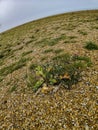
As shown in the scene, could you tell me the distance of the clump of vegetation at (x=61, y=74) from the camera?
1127cm

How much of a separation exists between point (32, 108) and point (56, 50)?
723 centimetres

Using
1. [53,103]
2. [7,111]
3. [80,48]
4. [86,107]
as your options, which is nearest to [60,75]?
[53,103]

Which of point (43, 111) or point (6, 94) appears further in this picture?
point (6, 94)

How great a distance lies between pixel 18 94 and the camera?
11.9 m

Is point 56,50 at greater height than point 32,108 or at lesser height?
greater

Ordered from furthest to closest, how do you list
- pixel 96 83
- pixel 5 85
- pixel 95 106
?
pixel 5 85 < pixel 96 83 < pixel 95 106

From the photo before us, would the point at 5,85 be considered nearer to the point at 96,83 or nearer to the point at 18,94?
the point at 18,94

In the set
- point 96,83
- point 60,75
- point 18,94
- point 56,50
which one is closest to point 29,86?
point 18,94

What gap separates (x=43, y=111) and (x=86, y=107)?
2.06 meters

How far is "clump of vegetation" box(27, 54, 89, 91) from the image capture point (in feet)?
37.0

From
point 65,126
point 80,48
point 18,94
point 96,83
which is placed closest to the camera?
point 65,126

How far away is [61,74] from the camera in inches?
460

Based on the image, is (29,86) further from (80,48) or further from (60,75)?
(80,48)

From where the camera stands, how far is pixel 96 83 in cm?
1090
